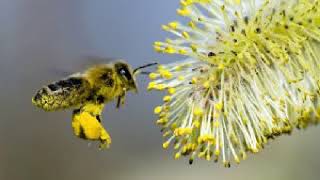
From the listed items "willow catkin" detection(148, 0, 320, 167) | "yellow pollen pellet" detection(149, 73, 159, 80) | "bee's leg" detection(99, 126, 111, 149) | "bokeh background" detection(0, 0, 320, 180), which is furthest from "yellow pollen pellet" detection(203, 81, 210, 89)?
"bokeh background" detection(0, 0, 320, 180)

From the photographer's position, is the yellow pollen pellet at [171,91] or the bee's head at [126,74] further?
the bee's head at [126,74]

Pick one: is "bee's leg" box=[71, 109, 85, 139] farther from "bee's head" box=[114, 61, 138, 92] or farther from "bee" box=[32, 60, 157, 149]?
"bee's head" box=[114, 61, 138, 92]

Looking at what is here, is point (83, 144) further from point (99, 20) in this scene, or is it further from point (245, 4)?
point (245, 4)

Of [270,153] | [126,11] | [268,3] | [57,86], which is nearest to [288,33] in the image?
[268,3]

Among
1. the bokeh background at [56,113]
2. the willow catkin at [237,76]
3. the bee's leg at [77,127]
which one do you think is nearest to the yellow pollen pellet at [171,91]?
the willow catkin at [237,76]

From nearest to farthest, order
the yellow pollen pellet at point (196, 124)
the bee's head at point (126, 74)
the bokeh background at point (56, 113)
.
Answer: the yellow pollen pellet at point (196, 124) < the bee's head at point (126, 74) < the bokeh background at point (56, 113)

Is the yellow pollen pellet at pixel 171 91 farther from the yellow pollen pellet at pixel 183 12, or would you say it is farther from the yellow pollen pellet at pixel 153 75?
the yellow pollen pellet at pixel 183 12

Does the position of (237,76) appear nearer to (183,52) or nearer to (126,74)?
(183,52)
